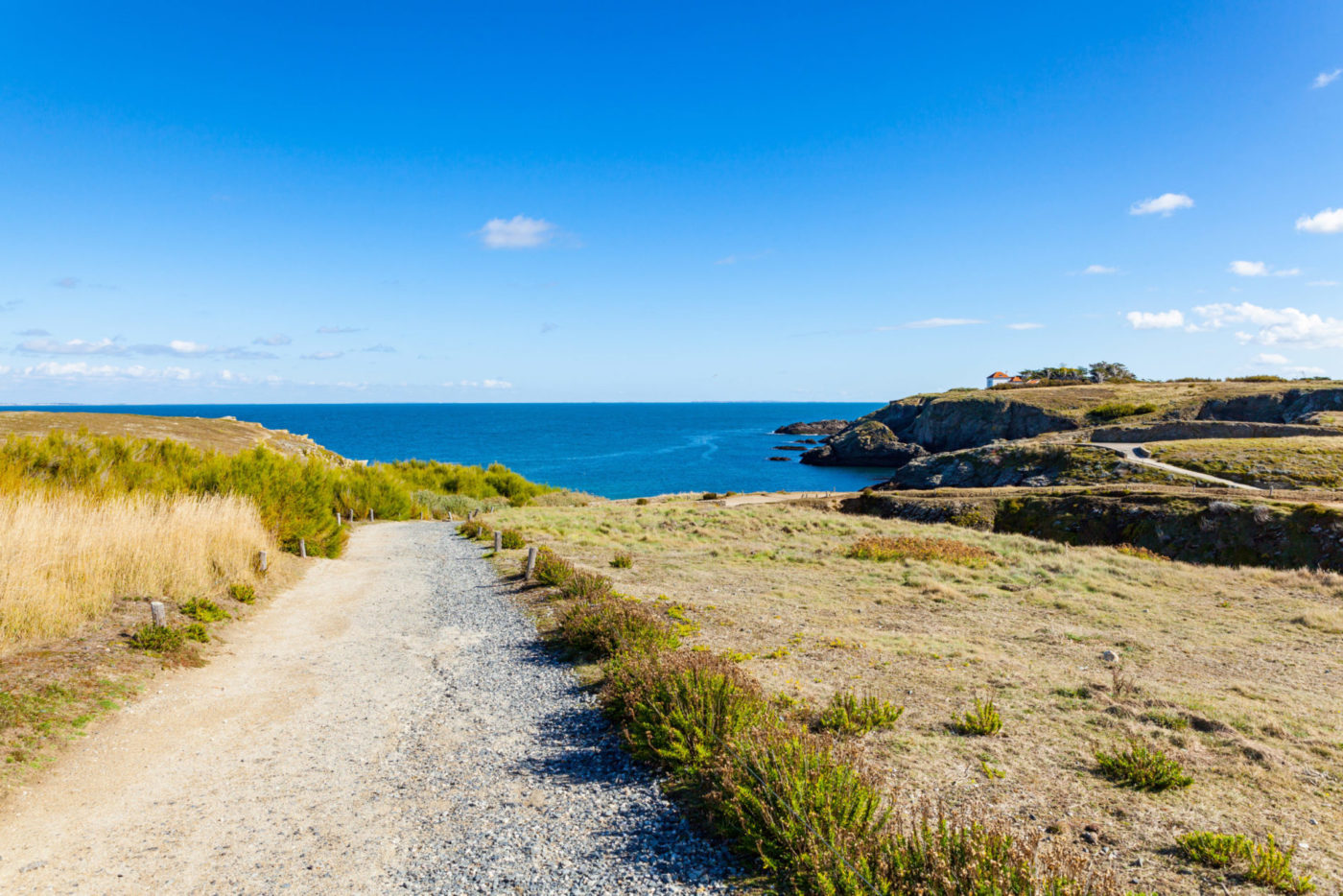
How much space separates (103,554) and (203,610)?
1676 millimetres

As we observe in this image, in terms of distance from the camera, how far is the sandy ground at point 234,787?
442cm

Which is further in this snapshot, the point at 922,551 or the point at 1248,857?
the point at 922,551

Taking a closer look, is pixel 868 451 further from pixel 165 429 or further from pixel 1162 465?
pixel 165 429

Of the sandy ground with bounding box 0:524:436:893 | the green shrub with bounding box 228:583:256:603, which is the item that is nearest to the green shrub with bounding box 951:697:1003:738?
the sandy ground with bounding box 0:524:436:893

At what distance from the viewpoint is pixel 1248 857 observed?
14.0 feet

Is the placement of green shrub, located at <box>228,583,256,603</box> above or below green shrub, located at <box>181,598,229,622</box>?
below

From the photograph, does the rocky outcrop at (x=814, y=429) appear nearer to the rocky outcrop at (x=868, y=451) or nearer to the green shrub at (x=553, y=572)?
the rocky outcrop at (x=868, y=451)

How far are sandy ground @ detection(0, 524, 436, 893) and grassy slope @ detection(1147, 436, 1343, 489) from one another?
39999mm

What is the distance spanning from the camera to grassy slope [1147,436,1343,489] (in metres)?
30.1

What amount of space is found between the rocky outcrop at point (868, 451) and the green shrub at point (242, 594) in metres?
80.5

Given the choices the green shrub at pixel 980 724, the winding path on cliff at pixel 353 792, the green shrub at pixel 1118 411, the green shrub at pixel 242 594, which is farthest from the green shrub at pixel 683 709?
the green shrub at pixel 1118 411

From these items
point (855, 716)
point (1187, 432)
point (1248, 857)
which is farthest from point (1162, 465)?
point (1248, 857)

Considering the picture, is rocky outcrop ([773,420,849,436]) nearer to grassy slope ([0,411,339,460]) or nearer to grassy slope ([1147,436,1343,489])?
grassy slope ([1147,436,1343,489])

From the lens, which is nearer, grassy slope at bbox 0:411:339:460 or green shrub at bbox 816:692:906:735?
green shrub at bbox 816:692:906:735
